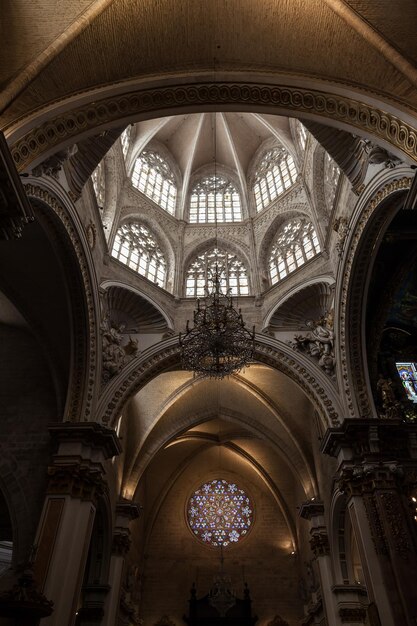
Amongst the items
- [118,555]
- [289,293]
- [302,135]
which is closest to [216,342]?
[289,293]

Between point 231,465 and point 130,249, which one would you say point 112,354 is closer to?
point 130,249

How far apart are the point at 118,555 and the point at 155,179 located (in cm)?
1417

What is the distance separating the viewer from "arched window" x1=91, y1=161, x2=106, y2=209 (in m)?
15.3

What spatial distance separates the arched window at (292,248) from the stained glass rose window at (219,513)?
11388mm

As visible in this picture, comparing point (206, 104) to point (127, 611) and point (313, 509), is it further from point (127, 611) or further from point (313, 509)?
point (127, 611)

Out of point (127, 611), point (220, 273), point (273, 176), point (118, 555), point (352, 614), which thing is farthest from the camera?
point (273, 176)

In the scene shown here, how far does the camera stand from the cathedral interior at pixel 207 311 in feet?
25.3

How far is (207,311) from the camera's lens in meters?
11.4

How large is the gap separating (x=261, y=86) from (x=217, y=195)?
44.4 feet

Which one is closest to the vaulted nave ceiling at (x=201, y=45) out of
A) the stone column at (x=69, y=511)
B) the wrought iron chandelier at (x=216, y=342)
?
the wrought iron chandelier at (x=216, y=342)

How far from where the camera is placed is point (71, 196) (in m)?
11.4

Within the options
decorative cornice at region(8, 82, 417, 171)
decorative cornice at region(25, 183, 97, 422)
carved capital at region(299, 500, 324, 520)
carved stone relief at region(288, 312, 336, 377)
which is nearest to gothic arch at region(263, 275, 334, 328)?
carved stone relief at region(288, 312, 336, 377)

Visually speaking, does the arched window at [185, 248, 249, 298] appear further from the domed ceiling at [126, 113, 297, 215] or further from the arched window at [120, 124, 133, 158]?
the arched window at [120, 124, 133, 158]

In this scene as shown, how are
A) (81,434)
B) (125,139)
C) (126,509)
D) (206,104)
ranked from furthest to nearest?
(125,139), (126,509), (81,434), (206,104)
